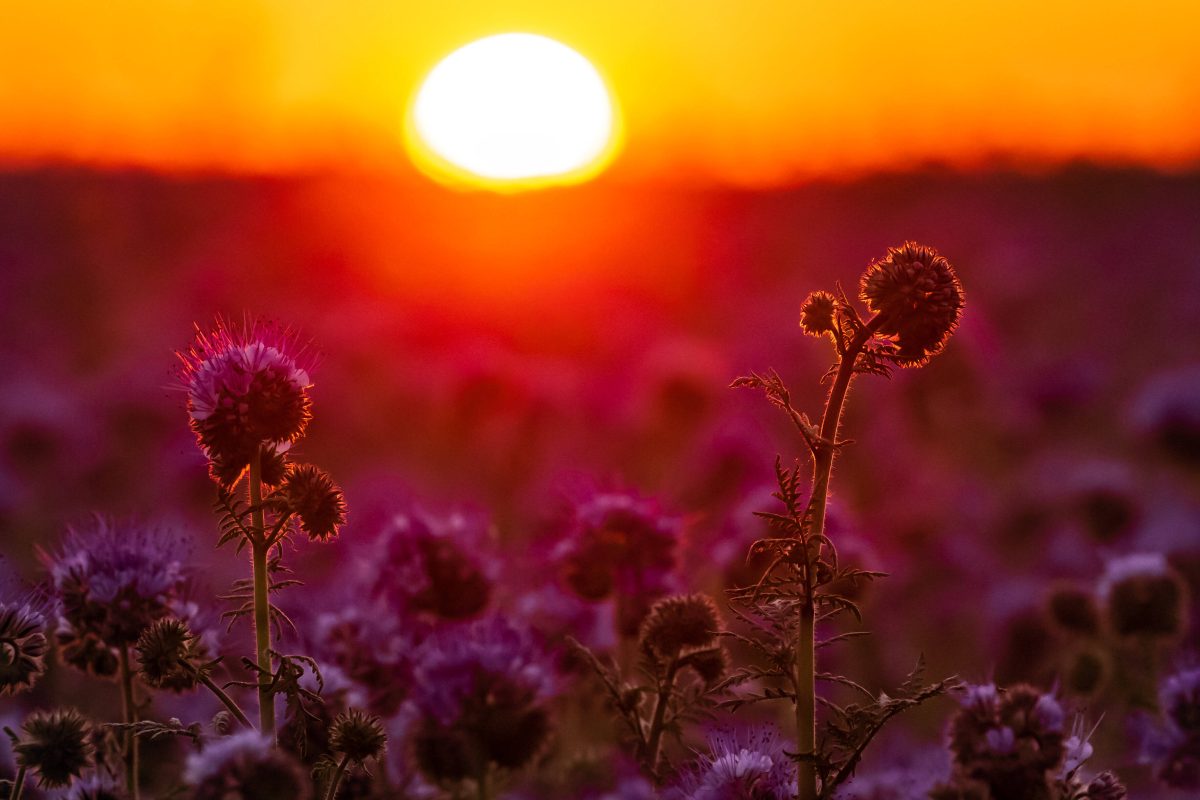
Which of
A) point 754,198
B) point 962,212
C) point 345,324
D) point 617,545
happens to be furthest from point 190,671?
point 754,198

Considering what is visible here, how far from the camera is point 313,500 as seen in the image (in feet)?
8.18

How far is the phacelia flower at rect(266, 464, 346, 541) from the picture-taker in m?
2.48

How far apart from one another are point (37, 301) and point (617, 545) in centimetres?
1372

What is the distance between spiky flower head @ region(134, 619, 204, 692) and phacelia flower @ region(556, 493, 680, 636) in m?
1.61

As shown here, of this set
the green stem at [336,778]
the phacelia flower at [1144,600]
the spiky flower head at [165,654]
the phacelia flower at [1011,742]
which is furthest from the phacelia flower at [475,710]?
the phacelia flower at [1144,600]

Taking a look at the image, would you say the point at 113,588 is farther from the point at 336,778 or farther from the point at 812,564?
the point at 812,564

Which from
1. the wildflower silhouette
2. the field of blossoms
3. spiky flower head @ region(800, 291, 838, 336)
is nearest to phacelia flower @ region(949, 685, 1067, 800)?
the field of blossoms

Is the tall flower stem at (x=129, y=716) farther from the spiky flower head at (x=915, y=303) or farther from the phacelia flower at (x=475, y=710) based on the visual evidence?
the spiky flower head at (x=915, y=303)

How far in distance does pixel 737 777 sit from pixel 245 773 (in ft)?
3.27

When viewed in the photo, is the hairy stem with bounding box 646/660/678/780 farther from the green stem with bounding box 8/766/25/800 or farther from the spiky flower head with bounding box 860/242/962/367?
the green stem with bounding box 8/766/25/800

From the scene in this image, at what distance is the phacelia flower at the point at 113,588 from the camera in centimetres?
266

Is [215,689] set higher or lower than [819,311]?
lower

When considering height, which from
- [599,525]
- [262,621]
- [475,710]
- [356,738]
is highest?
[599,525]

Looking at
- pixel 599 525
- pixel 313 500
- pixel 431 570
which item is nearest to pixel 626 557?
pixel 599 525
